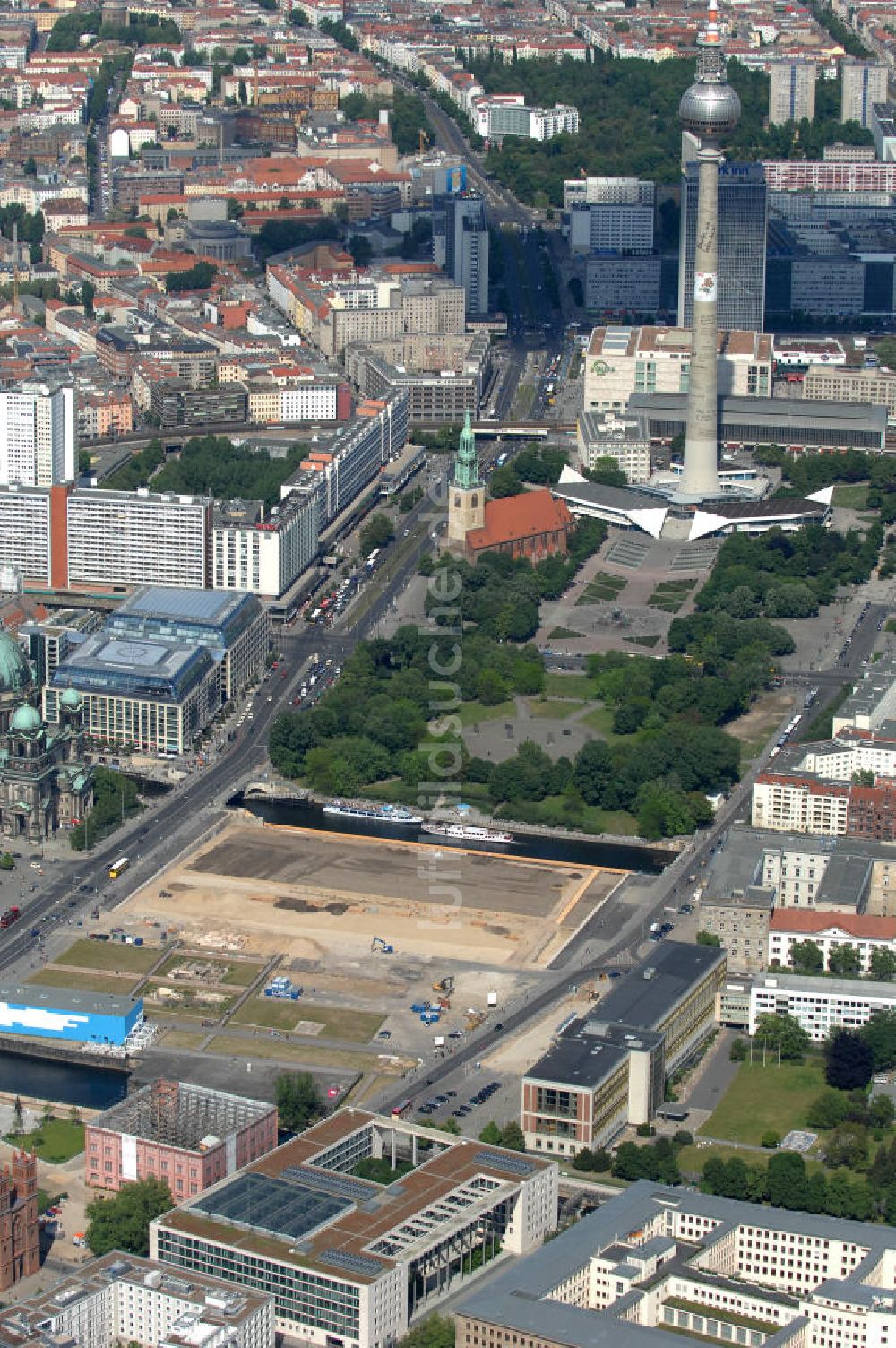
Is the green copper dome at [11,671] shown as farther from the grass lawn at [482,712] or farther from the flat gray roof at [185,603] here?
the grass lawn at [482,712]

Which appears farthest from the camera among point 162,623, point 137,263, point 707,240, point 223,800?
point 137,263

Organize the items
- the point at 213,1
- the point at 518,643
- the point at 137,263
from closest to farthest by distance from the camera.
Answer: the point at 518,643
the point at 137,263
the point at 213,1

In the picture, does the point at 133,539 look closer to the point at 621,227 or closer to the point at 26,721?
Result: the point at 26,721

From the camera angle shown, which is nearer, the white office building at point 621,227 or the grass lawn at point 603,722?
the grass lawn at point 603,722

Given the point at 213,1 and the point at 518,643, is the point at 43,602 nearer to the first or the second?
the point at 518,643

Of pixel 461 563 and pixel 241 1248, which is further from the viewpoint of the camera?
pixel 461 563

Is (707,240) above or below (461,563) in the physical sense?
above

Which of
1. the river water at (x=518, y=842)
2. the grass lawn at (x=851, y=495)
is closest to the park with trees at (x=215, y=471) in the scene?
the grass lawn at (x=851, y=495)

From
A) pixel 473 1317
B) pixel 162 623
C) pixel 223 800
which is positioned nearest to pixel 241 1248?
pixel 473 1317
